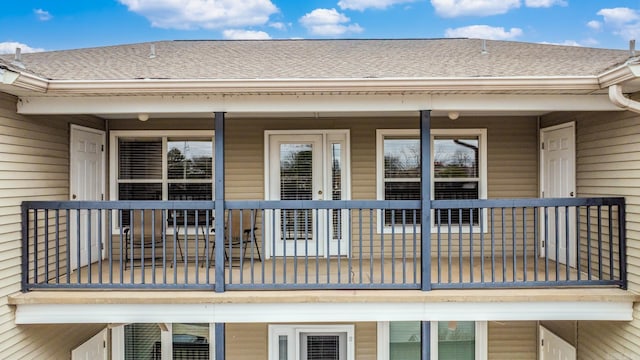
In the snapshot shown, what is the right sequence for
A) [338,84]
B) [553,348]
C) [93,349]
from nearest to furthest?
[338,84] → [553,348] → [93,349]

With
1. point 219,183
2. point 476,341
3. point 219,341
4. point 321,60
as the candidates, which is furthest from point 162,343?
point 321,60

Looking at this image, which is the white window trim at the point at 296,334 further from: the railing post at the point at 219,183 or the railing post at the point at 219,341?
the railing post at the point at 219,183

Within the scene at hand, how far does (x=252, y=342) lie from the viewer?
6.43 m

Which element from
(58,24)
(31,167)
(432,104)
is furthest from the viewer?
(58,24)

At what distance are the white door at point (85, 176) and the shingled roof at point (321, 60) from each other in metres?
1.03

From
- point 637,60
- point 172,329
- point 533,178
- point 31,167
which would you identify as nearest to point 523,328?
point 533,178

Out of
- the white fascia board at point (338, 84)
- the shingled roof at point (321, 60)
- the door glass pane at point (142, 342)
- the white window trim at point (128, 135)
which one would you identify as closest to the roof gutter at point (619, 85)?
the white fascia board at point (338, 84)

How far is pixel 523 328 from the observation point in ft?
21.0

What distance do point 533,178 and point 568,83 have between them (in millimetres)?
2551

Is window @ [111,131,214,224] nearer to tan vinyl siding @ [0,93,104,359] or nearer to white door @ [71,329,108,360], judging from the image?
tan vinyl siding @ [0,93,104,359]

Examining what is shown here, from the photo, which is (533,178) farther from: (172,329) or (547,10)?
(547,10)

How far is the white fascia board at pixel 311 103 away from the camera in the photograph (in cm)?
454

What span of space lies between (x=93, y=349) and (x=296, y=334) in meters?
2.75

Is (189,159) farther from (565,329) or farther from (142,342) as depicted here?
(565,329)
